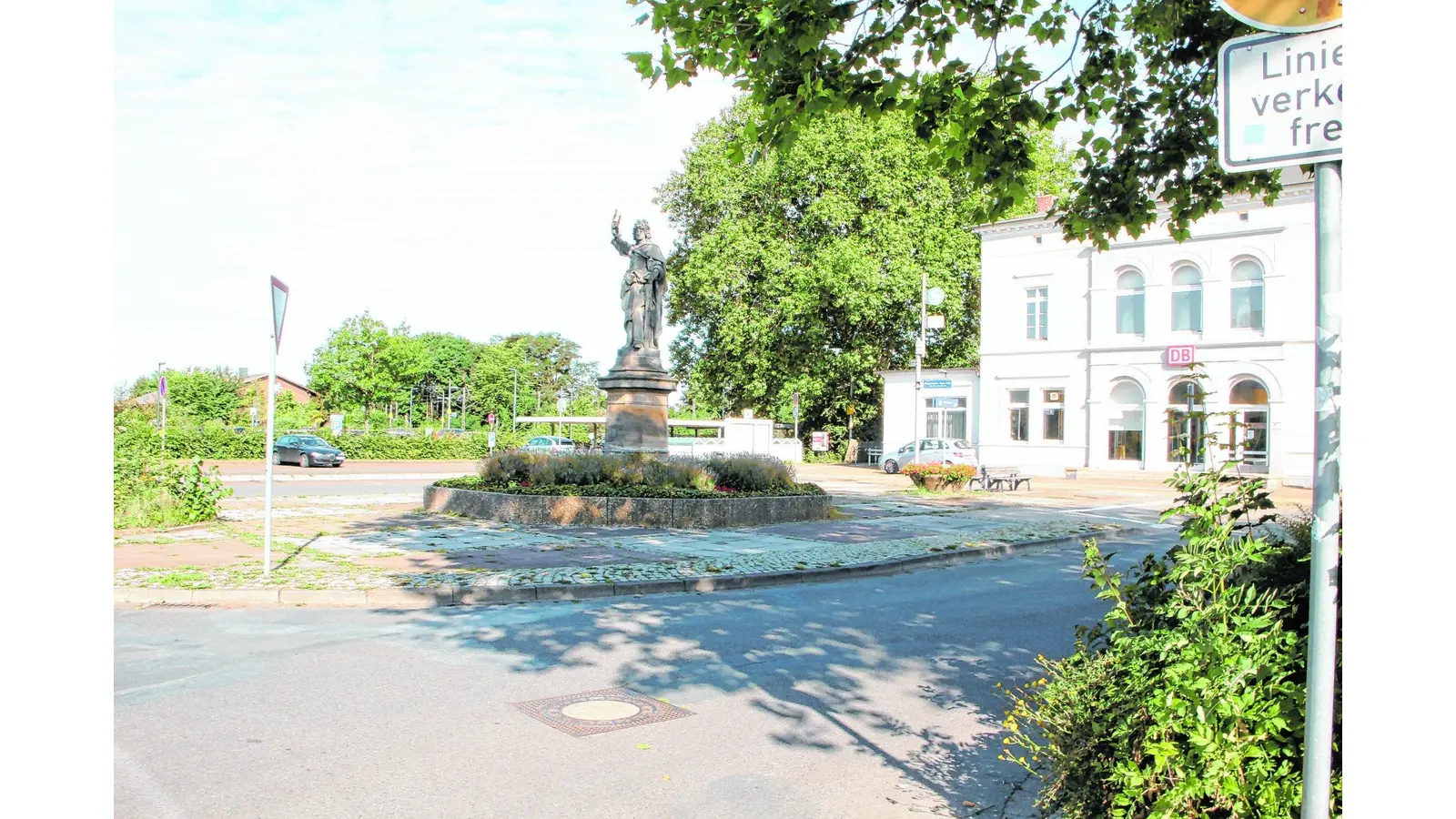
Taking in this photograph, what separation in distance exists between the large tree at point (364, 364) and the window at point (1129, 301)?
52.1m

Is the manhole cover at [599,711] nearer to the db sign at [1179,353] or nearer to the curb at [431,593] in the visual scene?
the curb at [431,593]

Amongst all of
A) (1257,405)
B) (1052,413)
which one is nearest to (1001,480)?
(1257,405)

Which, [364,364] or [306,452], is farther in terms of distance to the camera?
[364,364]

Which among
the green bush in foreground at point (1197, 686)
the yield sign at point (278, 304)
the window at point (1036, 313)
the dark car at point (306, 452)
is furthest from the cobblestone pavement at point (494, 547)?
the window at point (1036, 313)

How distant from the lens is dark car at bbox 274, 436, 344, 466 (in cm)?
4238

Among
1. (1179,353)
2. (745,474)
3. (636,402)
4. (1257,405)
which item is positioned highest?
(1179,353)

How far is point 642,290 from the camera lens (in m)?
21.1

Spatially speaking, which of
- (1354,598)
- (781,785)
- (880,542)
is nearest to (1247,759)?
(1354,598)

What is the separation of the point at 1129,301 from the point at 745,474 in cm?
2675

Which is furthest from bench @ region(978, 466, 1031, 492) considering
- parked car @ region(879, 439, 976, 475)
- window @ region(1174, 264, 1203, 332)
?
window @ region(1174, 264, 1203, 332)

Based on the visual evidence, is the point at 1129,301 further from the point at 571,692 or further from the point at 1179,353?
the point at 571,692

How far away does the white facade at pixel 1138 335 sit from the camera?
3622cm

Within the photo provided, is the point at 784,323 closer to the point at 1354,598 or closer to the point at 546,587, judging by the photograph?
the point at 546,587

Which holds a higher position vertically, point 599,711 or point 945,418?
point 945,418
